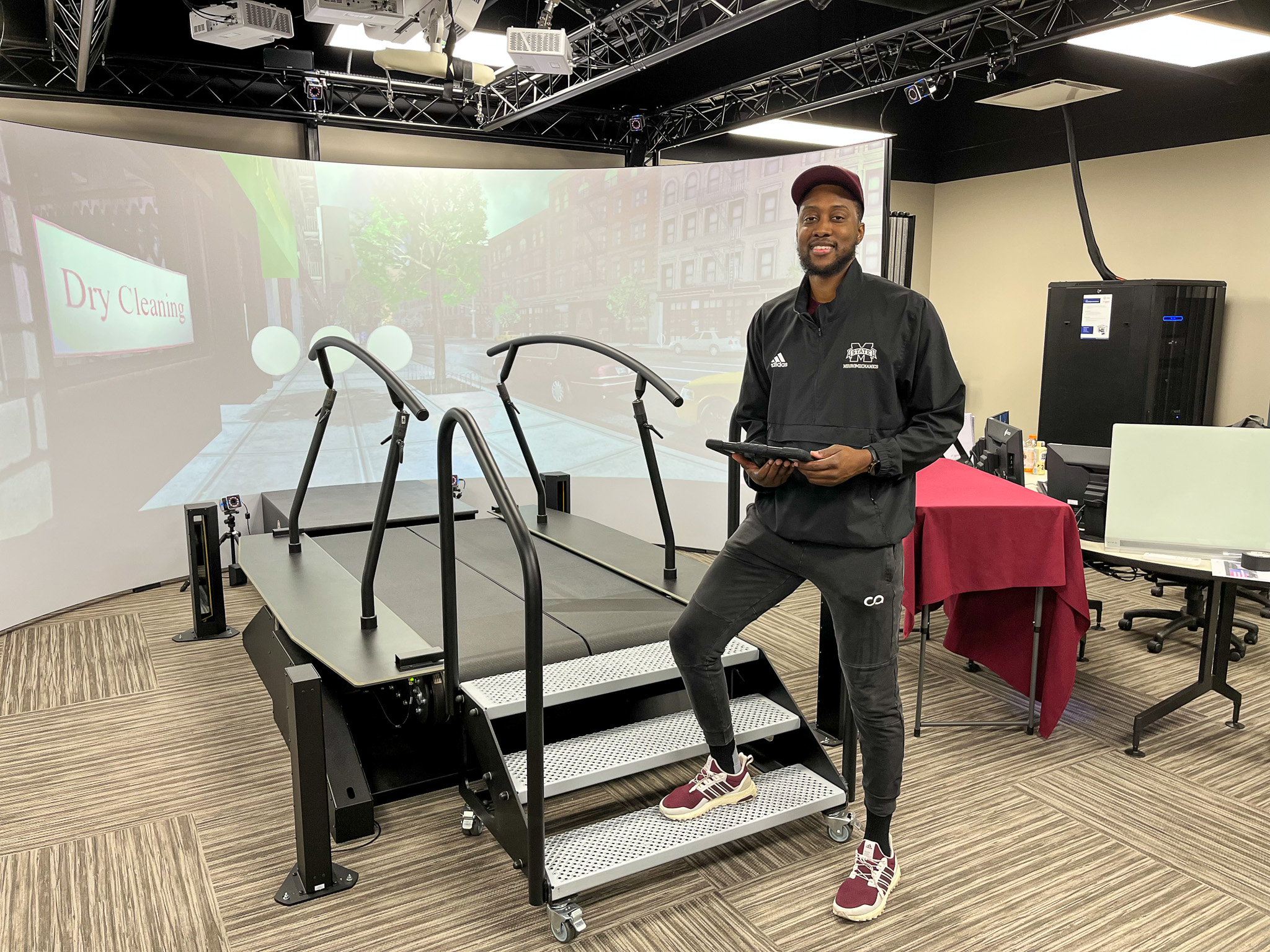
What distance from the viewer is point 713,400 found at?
5.78 m

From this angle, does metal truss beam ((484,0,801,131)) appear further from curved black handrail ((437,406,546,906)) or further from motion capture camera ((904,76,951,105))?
curved black handrail ((437,406,546,906))

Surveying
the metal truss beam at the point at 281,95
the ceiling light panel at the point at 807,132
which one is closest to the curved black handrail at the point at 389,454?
the metal truss beam at the point at 281,95

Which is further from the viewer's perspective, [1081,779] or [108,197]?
[108,197]

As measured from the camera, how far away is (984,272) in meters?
8.19

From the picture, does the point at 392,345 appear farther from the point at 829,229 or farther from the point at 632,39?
the point at 829,229

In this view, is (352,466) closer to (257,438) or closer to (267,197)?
(257,438)

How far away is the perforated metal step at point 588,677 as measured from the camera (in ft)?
8.46

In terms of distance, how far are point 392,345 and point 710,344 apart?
216 centimetres

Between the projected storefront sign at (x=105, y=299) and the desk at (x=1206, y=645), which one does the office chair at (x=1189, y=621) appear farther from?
the projected storefront sign at (x=105, y=299)

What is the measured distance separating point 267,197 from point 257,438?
1.52 metres

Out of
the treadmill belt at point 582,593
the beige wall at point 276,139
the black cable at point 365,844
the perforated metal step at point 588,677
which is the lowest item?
the black cable at point 365,844

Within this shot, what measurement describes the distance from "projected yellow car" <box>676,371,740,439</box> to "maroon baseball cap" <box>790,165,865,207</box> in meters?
3.52

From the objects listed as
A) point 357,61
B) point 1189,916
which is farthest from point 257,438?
point 1189,916

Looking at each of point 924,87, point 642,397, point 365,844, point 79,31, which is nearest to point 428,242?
point 79,31
